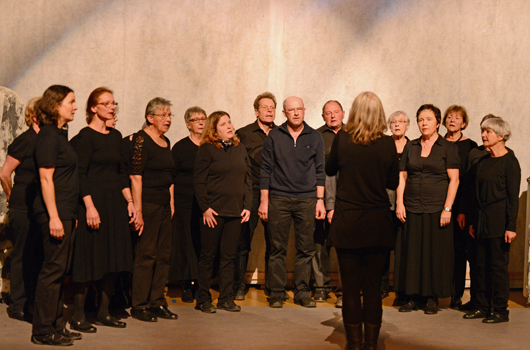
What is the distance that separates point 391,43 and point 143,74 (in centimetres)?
263

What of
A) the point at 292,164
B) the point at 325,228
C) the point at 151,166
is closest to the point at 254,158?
the point at 292,164

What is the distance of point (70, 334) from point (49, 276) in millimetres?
442

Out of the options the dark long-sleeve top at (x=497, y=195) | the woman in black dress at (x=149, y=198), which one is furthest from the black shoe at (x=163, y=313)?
the dark long-sleeve top at (x=497, y=195)

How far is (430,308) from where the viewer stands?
5016mm

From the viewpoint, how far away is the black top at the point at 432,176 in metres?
5.03

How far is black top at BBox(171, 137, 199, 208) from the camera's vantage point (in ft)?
17.4

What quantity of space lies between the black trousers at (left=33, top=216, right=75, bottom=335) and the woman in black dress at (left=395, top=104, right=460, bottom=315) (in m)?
2.70

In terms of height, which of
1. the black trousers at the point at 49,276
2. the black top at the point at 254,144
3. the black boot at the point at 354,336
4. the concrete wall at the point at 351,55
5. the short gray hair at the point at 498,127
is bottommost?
the black boot at the point at 354,336

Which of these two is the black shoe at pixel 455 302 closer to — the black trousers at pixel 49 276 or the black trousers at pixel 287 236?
the black trousers at pixel 287 236

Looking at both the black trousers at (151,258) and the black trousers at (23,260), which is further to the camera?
the black trousers at (23,260)

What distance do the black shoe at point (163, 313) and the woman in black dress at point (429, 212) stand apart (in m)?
1.87

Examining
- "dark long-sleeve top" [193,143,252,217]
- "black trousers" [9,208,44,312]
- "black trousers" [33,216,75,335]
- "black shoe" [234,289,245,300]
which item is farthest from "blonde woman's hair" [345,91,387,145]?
"black trousers" [9,208,44,312]

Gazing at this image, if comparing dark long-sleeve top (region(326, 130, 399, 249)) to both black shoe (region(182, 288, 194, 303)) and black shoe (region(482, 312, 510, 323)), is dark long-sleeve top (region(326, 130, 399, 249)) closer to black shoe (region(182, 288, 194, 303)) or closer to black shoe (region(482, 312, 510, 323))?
black shoe (region(482, 312, 510, 323))

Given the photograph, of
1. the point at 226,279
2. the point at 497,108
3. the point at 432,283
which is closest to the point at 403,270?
the point at 432,283
